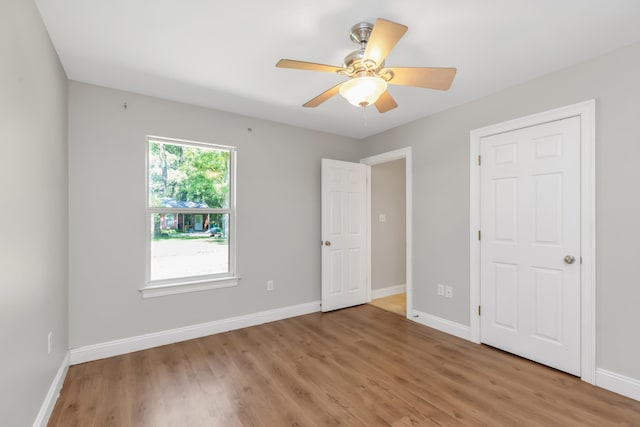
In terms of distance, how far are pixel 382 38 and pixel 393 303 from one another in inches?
147

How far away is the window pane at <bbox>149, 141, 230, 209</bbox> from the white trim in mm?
2695

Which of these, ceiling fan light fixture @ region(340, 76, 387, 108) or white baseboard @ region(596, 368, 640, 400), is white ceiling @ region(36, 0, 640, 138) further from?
white baseboard @ region(596, 368, 640, 400)

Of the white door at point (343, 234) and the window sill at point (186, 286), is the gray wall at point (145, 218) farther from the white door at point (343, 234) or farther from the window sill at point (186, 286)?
the white door at point (343, 234)

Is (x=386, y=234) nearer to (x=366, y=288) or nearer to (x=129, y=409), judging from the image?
(x=366, y=288)

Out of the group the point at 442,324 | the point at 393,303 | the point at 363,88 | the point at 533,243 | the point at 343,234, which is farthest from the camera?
the point at 393,303

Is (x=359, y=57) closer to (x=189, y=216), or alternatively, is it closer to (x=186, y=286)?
(x=189, y=216)

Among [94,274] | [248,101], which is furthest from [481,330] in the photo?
[94,274]

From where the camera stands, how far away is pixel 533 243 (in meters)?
2.64

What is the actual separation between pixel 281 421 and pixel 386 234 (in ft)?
10.9

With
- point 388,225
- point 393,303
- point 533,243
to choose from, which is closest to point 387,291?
point 393,303

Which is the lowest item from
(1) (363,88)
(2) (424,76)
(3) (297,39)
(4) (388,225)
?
(4) (388,225)

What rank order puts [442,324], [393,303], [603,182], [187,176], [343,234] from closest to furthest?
[603,182] → [187,176] → [442,324] → [343,234] → [393,303]

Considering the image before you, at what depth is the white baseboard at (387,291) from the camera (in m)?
4.61

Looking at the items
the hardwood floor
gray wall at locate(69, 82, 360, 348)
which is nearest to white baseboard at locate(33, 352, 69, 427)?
the hardwood floor
